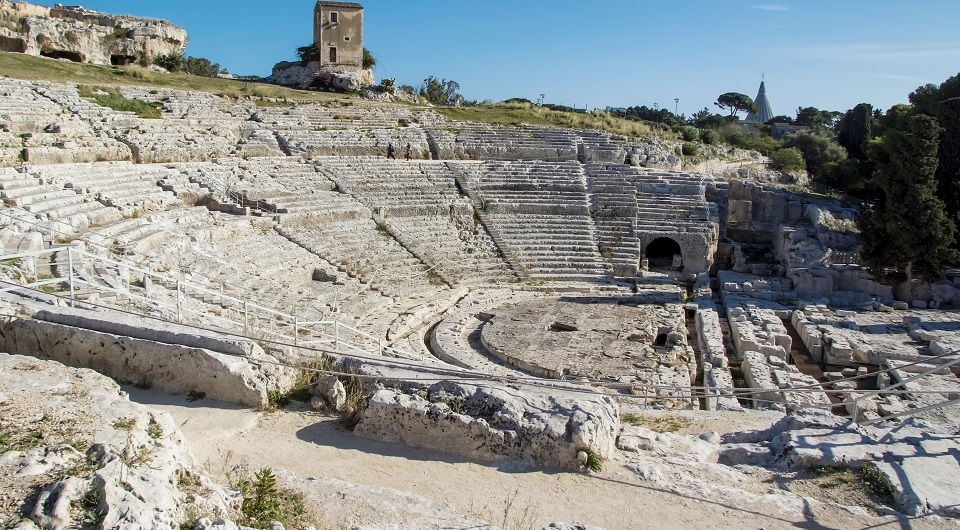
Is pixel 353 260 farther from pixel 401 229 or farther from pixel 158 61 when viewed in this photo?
pixel 158 61

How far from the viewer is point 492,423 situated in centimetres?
509

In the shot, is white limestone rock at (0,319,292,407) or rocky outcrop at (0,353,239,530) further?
white limestone rock at (0,319,292,407)

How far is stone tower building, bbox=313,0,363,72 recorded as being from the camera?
31.6m

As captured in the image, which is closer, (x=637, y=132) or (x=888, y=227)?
(x=888, y=227)

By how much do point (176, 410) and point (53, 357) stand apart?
133cm

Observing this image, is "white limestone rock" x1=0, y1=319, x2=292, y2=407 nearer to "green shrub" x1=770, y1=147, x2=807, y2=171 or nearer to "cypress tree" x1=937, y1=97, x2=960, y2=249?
"cypress tree" x1=937, y1=97, x2=960, y2=249

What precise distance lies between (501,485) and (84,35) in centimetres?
3000

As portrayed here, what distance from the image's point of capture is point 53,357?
18.7 feet

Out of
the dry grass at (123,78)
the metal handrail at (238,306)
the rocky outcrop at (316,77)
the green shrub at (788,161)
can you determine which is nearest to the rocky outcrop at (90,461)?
the metal handrail at (238,306)

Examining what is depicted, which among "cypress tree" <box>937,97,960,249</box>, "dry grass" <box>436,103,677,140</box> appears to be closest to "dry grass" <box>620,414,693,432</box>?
"cypress tree" <box>937,97,960,249</box>

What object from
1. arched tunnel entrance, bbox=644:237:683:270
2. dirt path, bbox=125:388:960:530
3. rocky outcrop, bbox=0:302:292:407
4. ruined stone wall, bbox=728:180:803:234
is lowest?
arched tunnel entrance, bbox=644:237:683:270

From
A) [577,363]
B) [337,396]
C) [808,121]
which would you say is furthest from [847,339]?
[808,121]

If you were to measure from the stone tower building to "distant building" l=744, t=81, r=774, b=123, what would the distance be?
54.2 m

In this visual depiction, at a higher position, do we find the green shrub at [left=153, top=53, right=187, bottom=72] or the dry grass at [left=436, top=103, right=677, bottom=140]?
the green shrub at [left=153, top=53, right=187, bottom=72]
